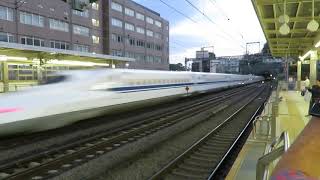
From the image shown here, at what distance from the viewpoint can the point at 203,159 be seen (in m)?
8.75

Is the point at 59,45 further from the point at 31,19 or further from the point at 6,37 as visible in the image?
the point at 6,37

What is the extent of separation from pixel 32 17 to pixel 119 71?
32756mm

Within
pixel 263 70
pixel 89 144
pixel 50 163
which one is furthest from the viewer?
pixel 263 70

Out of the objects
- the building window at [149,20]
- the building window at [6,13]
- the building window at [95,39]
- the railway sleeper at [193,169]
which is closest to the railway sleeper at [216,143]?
the railway sleeper at [193,169]

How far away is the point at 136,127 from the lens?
13.5 meters

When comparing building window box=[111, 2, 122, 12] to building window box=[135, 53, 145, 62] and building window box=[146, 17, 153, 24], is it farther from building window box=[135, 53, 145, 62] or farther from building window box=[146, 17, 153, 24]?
building window box=[146, 17, 153, 24]

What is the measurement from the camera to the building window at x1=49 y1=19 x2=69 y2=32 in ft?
157

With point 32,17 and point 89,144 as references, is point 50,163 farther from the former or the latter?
point 32,17

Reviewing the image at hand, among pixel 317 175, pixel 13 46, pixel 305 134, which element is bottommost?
pixel 317 175

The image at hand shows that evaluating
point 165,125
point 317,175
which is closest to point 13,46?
point 165,125

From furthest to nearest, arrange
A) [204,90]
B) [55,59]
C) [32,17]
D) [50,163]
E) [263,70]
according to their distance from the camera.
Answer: [263,70], [32,17], [204,90], [55,59], [50,163]

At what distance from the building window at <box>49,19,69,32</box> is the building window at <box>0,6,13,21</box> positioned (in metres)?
6.63

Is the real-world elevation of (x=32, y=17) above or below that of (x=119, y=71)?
above

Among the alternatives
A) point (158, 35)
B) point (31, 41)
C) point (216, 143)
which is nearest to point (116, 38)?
point (158, 35)
